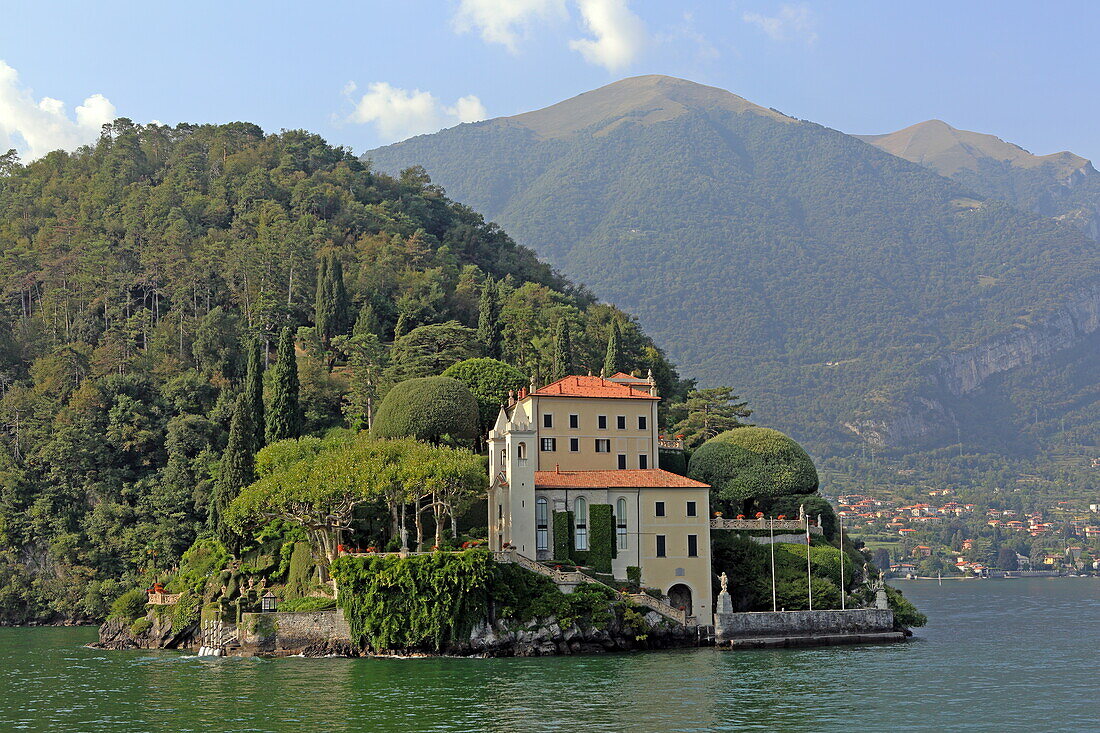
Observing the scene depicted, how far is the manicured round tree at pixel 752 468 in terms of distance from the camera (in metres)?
77.9

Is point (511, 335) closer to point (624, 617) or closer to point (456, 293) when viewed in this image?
point (456, 293)

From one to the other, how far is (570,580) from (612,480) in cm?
706

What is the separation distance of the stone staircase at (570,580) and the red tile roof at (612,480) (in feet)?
16.1

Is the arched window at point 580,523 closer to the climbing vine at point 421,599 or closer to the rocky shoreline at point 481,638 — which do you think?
the rocky shoreline at point 481,638

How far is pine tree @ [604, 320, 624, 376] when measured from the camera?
330 feet

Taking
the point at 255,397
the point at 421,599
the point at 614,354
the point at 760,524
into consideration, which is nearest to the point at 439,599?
the point at 421,599

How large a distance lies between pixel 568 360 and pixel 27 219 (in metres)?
66.1

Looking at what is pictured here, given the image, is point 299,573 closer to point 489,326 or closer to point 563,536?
point 563,536

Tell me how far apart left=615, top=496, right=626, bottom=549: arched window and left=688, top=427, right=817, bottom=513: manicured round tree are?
10.3 meters

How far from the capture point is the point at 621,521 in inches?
2739

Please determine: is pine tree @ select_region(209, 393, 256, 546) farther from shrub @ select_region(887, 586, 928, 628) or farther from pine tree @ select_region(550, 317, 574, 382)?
shrub @ select_region(887, 586, 928, 628)

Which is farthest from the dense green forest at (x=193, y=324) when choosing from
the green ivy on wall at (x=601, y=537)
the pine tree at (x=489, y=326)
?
the green ivy on wall at (x=601, y=537)

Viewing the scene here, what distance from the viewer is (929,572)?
195500 mm

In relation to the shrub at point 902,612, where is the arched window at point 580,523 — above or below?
above
